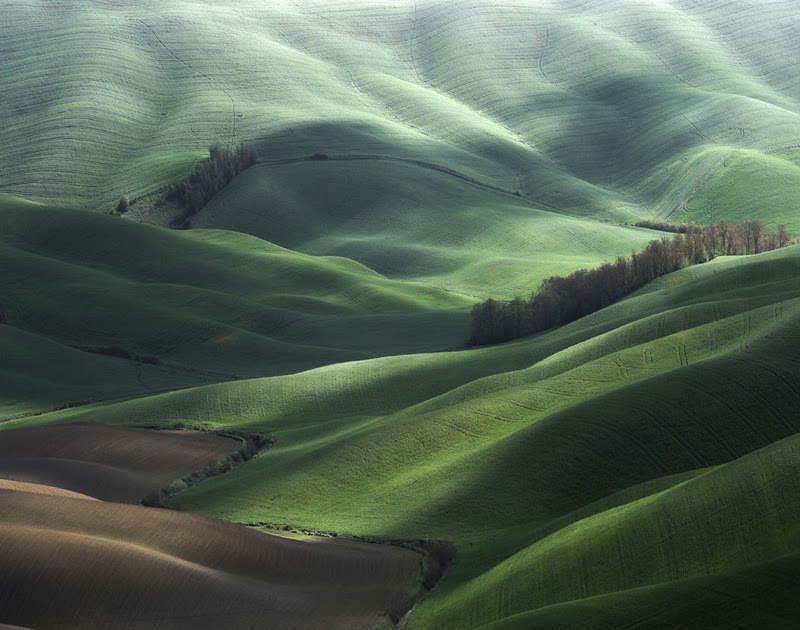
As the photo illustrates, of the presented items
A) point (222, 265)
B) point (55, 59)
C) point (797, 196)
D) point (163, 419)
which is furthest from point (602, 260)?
point (55, 59)

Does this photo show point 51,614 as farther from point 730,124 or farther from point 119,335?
point 730,124

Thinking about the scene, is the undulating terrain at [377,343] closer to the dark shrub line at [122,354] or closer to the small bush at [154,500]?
the dark shrub line at [122,354]

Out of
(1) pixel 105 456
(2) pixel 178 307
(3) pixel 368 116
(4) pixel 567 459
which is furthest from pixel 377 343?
(3) pixel 368 116

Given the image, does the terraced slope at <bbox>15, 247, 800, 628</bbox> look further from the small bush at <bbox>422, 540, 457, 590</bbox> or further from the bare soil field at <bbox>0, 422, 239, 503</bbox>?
the bare soil field at <bbox>0, 422, 239, 503</bbox>

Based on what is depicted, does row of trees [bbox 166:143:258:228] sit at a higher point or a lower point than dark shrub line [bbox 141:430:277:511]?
higher

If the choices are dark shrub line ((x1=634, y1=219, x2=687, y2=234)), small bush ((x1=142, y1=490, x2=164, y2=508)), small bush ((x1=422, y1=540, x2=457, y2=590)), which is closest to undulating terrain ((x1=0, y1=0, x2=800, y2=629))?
small bush ((x1=422, y1=540, x2=457, y2=590))

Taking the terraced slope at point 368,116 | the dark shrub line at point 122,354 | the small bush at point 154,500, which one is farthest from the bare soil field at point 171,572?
the terraced slope at point 368,116

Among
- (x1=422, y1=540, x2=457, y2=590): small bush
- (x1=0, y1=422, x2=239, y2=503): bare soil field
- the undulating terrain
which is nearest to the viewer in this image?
the undulating terrain
